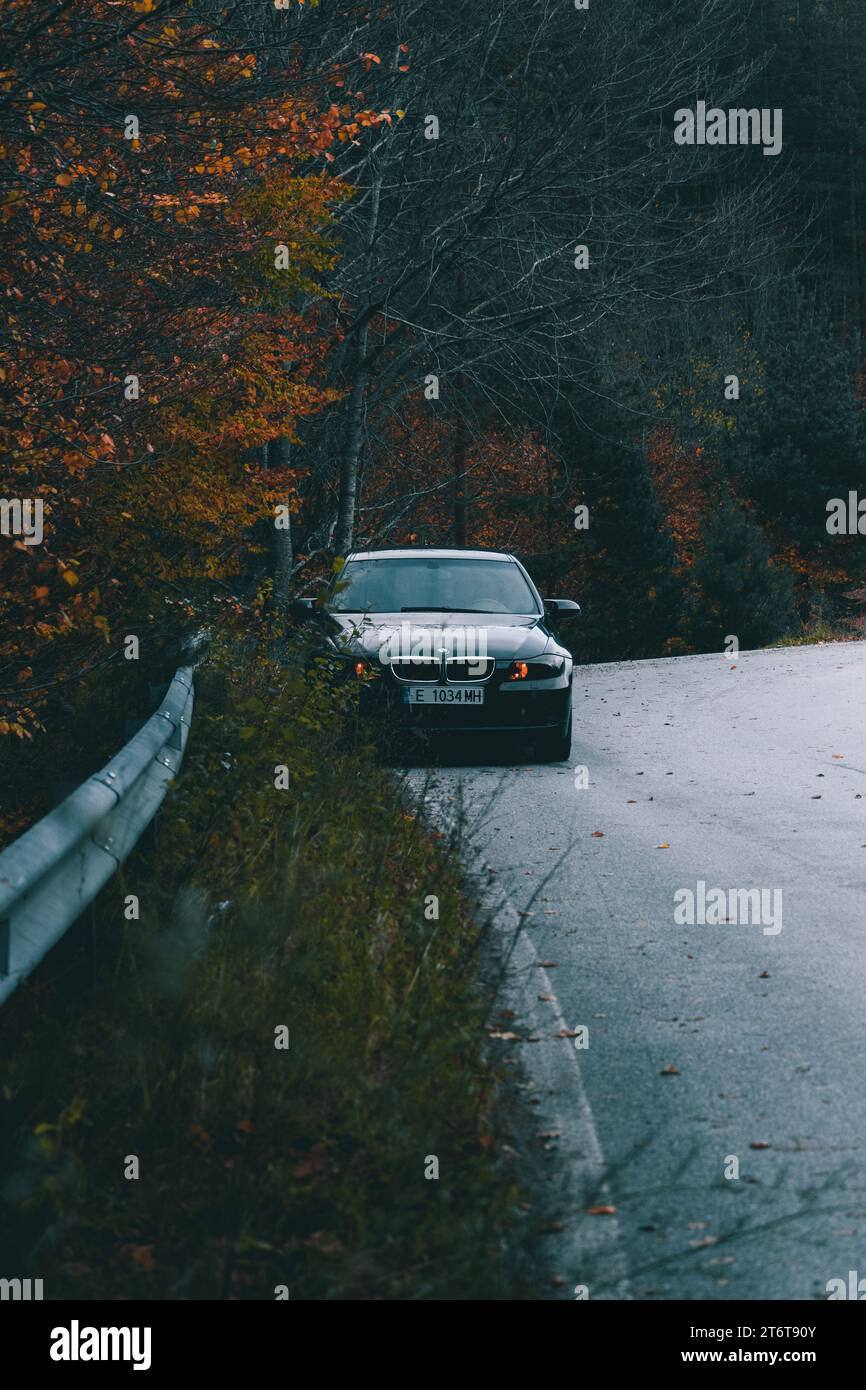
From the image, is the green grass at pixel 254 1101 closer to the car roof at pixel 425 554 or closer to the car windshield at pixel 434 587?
the car windshield at pixel 434 587

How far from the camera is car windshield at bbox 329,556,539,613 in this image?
14125 mm

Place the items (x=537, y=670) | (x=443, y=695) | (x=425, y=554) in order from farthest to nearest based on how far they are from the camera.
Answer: (x=425, y=554) → (x=537, y=670) → (x=443, y=695)

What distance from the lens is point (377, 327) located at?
30047mm

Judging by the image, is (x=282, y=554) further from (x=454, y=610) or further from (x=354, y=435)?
(x=454, y=610)

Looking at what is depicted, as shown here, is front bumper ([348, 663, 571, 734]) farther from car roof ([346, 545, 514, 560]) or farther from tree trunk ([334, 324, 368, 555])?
tree trunk ([334, 324, 368, 555])

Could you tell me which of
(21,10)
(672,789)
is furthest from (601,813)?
(21,10)

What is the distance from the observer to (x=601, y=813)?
10742 mm

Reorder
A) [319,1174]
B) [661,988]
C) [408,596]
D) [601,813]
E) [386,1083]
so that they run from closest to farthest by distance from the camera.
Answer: [319,1174], [386,1083], [661,988], [601,813], [408,596]

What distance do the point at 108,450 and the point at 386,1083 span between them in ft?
15.1

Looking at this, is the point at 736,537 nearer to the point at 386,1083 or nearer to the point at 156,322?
the point at 156,322

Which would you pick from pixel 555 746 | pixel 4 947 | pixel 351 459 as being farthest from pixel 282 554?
pixel 4 947

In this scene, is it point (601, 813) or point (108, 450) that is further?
point (601, 813)

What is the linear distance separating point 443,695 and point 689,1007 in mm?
6617
